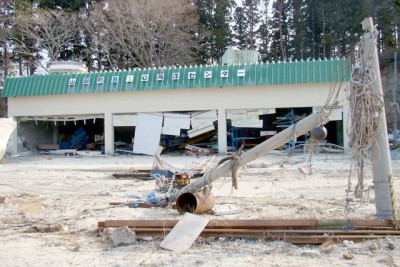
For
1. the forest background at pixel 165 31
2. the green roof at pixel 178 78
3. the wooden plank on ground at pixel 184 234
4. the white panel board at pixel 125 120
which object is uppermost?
the forest background at pixel 165 31

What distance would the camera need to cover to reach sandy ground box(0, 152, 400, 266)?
19.5ft

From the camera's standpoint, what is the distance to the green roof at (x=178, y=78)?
82.4 ft

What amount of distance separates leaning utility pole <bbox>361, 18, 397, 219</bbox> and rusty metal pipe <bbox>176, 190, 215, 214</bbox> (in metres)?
3.21

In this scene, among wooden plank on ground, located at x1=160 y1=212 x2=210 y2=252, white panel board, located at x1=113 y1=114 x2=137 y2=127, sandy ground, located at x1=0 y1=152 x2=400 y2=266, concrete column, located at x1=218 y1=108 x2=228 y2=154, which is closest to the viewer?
sandy ground, located at x1=0 y1=152 x2=400 y2=266

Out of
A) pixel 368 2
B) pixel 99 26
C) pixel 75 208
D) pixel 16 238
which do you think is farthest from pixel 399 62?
pixel 16 238

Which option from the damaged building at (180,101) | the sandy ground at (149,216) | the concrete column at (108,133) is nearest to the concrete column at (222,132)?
the damaged building at (180,101)

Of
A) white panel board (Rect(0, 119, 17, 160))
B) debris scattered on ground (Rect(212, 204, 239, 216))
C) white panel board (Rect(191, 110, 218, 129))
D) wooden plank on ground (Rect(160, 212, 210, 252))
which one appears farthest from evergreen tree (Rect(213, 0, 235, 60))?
wooden plank on ground (Rect(160, 212, 210, 252))

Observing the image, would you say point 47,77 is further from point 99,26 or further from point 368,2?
point 368,2

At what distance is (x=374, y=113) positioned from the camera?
23.6 feet

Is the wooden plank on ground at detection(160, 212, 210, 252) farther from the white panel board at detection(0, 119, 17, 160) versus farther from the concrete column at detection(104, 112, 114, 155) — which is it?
the concrete column at detection(104, 112, 114, 155)

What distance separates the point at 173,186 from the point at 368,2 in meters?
34.2

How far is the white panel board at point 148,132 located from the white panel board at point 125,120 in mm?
352

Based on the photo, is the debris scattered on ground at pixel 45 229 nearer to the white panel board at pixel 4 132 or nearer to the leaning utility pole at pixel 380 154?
the leaning utility pole at pixel 380 154

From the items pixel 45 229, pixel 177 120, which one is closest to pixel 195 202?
pixel 45 229
